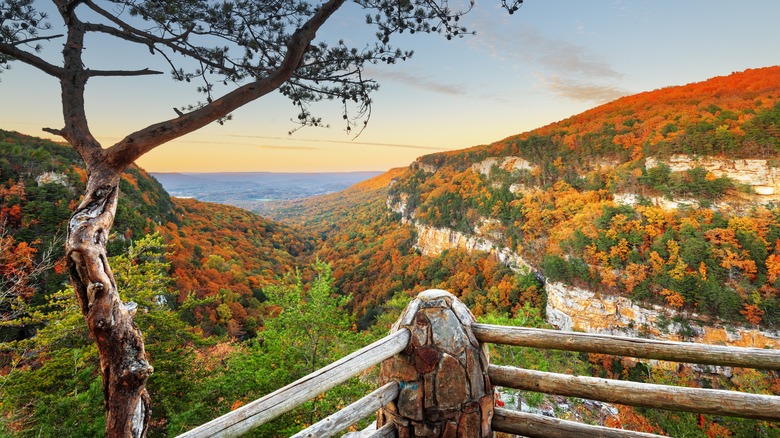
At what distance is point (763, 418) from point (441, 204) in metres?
74.3

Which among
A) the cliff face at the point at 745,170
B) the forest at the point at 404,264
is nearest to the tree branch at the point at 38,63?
the forest at the point at 404,264

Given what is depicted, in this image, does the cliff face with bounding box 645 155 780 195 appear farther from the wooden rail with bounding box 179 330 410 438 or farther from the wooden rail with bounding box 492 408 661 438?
the wooden rail with bounding box 179 330 410 438

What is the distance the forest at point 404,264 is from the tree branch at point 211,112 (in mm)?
2893

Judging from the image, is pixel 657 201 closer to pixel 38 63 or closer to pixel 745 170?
pixel 745 170

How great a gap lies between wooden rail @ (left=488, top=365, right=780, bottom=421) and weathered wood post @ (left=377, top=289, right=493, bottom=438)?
236mm

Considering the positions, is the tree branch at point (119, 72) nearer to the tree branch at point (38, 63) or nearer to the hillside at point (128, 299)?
the tree branch at point (38, 63)

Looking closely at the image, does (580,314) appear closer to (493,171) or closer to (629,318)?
(629,318)

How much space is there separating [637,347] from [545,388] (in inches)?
22.2

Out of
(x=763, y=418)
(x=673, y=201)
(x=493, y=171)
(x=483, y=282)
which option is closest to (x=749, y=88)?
(x=673, y=201)

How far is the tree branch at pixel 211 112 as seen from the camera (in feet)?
7.20

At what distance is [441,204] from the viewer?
75188 mm

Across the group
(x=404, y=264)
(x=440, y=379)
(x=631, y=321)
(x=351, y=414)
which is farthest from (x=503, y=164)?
(x=351, y=414)

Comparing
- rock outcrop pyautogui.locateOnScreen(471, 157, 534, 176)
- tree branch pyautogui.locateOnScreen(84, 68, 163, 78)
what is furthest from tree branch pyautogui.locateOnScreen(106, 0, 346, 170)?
rock outcrop pyautogui.locateOnScreen(471, 157, 534, 176)

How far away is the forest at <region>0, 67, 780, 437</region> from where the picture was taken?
7742mm
